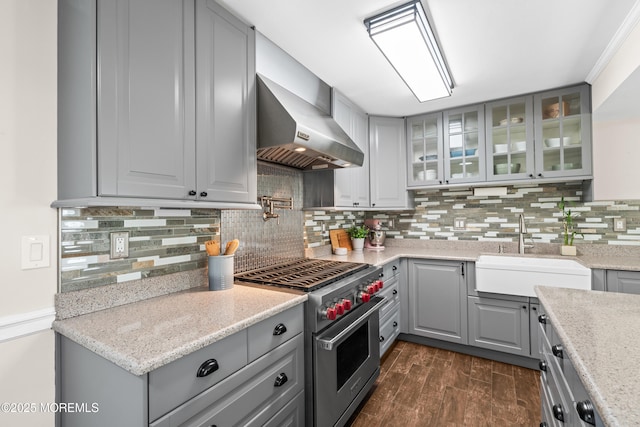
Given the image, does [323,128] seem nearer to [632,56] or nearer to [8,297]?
[8,297]

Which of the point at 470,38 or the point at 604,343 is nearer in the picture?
the point at 604,343

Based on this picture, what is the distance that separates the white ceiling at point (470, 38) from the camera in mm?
1543

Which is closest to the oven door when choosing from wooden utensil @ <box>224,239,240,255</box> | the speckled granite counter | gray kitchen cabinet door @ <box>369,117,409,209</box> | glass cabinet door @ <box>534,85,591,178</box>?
the speckled granite counter

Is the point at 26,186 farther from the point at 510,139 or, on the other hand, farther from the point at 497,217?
the point at 497,217

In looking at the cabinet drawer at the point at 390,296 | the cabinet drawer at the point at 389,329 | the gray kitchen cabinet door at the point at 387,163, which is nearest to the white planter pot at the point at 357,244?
the gray kitchen cabinet door at the point at 387,163

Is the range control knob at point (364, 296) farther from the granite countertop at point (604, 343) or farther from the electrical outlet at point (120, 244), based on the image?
the electrical outlet at point (120, 244)

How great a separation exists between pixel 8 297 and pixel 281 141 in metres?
1.29

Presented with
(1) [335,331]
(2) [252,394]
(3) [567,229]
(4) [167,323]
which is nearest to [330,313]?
(1) [335,331]

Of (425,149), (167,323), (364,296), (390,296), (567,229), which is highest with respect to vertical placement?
(425,149)

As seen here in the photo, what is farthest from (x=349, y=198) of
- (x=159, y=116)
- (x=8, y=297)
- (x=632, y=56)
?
(x=8, y=297)

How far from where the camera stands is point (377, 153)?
3158 millimetres

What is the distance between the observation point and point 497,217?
10.2ft

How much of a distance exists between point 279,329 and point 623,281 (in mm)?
2528

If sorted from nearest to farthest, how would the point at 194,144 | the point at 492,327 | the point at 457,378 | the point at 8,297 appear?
the point at 8,297 → the point at 194,144 → the point at 457,378 → the point at 492,327
